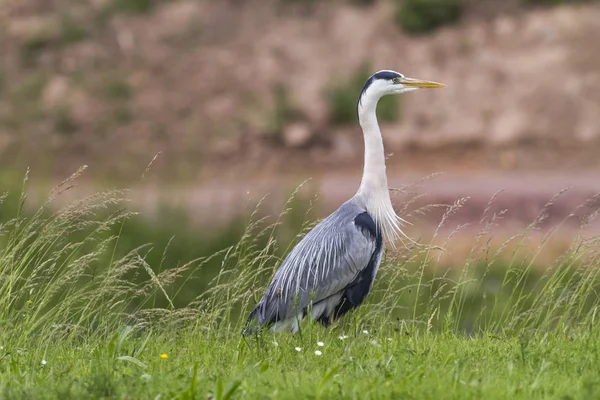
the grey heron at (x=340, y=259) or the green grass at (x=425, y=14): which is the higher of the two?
the grey heron at (x=340, y=259)

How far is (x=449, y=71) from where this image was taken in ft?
81.9

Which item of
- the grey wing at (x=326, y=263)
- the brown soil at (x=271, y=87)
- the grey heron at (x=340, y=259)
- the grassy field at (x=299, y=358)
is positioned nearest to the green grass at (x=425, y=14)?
the brown soil at (x=271, y=87)

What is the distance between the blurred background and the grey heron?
11.5 m

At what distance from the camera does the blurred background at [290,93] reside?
2266 cm

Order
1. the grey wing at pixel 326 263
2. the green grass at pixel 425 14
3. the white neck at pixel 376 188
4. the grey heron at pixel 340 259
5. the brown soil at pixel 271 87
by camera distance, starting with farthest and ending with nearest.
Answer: the green grass at pixel 425 14
the brown soil at pixel 271 87
the white neck at pixel 376 188
the grey wing at pixel 326 263
the grey heron at pixel 340 259

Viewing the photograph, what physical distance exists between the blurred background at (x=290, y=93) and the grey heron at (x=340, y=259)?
11.5m

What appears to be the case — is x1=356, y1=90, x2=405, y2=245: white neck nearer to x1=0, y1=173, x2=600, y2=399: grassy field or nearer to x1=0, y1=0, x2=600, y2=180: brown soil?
x1=0, y1=173, x2=600, y2=399: grassy field

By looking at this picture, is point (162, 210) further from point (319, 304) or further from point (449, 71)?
point (449, 71)

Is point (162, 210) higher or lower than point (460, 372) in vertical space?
lower

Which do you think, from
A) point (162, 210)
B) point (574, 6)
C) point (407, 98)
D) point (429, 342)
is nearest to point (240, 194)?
point (162, 210)

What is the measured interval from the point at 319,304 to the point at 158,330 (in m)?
1.16

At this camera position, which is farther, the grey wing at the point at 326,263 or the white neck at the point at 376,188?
the white neck at the point at 376,188

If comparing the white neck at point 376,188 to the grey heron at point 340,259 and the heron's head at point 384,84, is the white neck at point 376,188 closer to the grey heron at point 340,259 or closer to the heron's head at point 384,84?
the grey heron at point 340,259

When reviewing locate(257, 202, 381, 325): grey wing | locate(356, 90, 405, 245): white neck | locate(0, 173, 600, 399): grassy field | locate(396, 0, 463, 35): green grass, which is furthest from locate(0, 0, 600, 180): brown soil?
locate(0, 173, 600, 399): grassy field
